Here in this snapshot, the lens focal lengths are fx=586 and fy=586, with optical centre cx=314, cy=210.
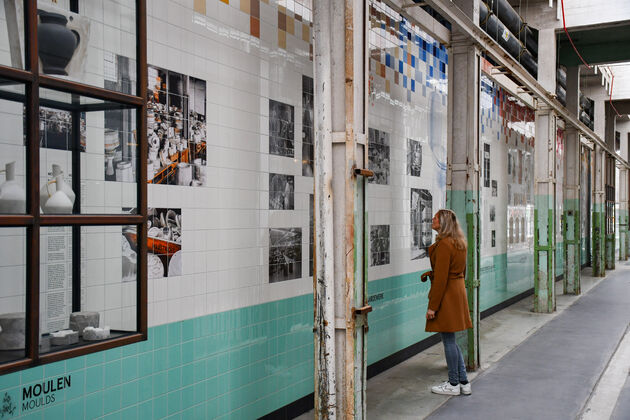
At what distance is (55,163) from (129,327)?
964 mm

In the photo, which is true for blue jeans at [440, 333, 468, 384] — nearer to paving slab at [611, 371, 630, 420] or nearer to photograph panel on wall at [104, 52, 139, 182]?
paving slab at [611, 371, 630, 420]

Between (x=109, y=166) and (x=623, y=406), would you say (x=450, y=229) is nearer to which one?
(x=623, y=406)

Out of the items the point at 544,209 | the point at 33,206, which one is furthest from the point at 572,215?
the point at 33,206

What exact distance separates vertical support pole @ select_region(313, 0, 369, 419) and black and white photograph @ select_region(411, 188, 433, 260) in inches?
131

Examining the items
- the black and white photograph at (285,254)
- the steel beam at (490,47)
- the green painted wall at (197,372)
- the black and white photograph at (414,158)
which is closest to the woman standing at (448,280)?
the green painted wall at (197,372)

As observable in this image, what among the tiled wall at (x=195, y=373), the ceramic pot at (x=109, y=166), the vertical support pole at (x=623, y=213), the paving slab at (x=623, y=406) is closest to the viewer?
the tiled wall at (x=195, y=373)

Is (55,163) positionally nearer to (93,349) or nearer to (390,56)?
(93,349)

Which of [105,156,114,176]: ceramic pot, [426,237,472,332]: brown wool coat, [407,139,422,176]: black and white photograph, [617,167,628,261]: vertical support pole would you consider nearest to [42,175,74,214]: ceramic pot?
[105,156,114,176]: ceramic pot

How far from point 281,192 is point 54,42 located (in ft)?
7.80

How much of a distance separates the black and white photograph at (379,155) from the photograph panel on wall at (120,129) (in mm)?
3272

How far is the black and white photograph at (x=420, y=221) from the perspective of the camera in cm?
729

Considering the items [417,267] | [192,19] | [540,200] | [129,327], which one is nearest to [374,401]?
[417,267]

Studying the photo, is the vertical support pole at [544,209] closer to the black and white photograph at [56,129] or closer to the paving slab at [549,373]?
the paving slab at [549,373]

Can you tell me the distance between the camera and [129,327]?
322cm
